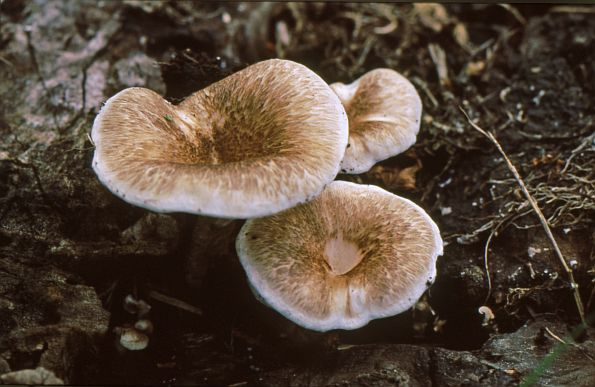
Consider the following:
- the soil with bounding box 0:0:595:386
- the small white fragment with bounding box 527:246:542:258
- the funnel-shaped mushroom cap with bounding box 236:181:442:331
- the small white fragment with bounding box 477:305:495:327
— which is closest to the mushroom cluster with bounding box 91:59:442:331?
the funnel-shaped mushroom cap with bounding box 236:181:442:331

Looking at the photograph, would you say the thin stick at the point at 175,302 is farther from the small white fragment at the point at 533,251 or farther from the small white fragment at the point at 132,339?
the small white fragment at the point at 533,251

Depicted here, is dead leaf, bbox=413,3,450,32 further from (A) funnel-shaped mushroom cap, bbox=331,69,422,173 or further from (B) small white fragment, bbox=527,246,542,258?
(B) small white fragment, bbox=527,246,542,258

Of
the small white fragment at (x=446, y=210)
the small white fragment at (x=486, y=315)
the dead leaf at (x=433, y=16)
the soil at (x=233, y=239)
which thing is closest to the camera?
the soil at (x=233, y=239)

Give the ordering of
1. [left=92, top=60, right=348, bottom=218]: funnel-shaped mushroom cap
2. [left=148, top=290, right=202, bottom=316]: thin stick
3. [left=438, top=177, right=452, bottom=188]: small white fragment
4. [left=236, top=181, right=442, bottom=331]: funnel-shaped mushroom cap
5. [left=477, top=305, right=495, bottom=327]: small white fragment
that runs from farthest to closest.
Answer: [left=438, top=177, right=452, bottom=188]: small white fragment
[left=148, top=290, right=202, bottom=316]: thin stick
[left=477, top=305, right=495, bottom=327]: small white fragment
[left=236, top=181, right=442, bottom=331]: funnel-shaped mushroom cap
[left=92, top=60, right=348, bottom=218]: funnel-shaped mushroom cap

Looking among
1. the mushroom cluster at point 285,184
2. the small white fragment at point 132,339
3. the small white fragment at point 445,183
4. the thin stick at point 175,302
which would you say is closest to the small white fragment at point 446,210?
the small white fragment at point 445,183

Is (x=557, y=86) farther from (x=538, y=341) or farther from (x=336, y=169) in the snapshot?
(x=336, y=169)

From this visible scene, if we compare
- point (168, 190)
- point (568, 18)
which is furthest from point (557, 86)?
point (168, 190)

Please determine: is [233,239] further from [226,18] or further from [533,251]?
[226,18]
